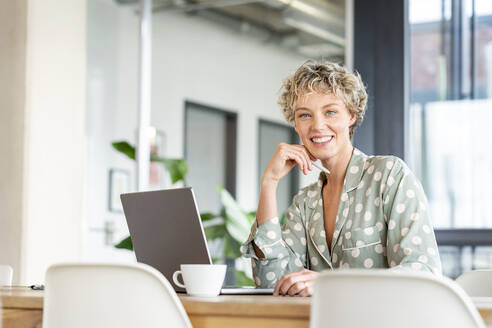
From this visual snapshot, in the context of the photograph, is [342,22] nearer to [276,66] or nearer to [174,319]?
[276,66]

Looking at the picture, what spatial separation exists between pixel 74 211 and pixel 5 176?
438 mm

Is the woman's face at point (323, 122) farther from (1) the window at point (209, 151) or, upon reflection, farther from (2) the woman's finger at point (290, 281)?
(1) the window at point (209, 151)

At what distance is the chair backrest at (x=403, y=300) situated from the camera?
46.2 inches

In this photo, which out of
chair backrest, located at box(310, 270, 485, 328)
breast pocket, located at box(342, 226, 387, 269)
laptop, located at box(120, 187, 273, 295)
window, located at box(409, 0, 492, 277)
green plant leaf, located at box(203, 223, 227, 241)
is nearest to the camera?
chair backrest, located at box(310, 270, 485, 328)

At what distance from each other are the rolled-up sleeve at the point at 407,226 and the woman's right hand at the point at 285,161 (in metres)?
0.26

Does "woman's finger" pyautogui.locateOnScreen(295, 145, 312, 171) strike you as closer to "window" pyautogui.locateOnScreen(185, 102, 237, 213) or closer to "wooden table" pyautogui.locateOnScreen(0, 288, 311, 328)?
"wooden table" pyautogui.locateOnScreen(0, 288, 311, 328)

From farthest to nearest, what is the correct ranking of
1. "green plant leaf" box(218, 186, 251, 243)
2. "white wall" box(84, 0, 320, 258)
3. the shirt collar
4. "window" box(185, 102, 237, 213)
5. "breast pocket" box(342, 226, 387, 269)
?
"window" box(185, 102, 237, 213)
"white wall" box(84, 0, 320, 258)
"green plant leaf" box(218, 186, 251, 243)
the shirt collar
"breast pocket" box(342, 226, 387, 269)

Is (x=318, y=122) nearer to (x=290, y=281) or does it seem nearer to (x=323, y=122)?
(x=323, y=122)

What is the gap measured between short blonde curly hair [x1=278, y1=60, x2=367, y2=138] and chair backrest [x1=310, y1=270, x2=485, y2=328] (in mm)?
1051

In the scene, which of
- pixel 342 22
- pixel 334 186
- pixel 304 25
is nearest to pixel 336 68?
pixel 334 186

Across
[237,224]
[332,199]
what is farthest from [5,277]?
[237,224]

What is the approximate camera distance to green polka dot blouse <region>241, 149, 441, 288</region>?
194 centimetres

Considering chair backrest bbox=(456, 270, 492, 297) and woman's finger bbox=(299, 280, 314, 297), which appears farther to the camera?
chair backrest bbox=(456, 270, 492, 297)

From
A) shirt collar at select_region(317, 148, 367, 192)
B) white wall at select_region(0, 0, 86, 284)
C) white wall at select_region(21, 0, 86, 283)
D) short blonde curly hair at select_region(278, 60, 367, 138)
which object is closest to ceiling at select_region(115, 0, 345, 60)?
white wall at select_region(21, 0, 86, 283)
